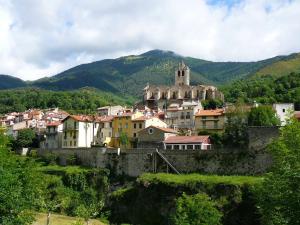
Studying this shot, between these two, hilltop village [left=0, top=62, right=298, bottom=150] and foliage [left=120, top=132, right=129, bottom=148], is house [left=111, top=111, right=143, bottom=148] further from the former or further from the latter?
foliage [left=120, top=132, right=129, bottom=148]

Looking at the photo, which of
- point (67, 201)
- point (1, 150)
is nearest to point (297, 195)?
point (1, 150)

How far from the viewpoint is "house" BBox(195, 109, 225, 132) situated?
8456cm

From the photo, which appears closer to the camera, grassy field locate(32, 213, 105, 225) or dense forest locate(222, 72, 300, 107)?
grassy field locate(32, 213, 105, 225)

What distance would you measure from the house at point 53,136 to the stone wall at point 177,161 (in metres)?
13.8

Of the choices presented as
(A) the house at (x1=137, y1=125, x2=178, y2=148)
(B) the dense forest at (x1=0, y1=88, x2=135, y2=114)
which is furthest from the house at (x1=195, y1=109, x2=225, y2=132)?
(B) the dense forest at (x1=0, y1=88, x2=135, y2=114)

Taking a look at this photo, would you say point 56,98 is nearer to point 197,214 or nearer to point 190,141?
point 190,141

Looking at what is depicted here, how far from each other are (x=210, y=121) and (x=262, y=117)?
12279 mm

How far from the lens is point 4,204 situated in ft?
116

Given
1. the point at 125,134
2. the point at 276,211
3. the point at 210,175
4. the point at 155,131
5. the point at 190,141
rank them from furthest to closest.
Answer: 1. the point at 125,134
2. the point at 155,131
3. the point at 190,141
4. the point at 210,175
5. the point at 276,211

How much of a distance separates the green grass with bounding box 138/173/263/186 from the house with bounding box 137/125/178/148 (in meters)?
10.7

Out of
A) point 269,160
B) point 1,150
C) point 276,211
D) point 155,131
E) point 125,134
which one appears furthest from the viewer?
point 125,134

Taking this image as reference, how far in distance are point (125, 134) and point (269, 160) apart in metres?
32.4

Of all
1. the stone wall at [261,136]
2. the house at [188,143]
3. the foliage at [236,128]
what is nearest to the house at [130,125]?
the house at [188,143]

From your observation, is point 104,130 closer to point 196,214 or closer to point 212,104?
point 212,104
